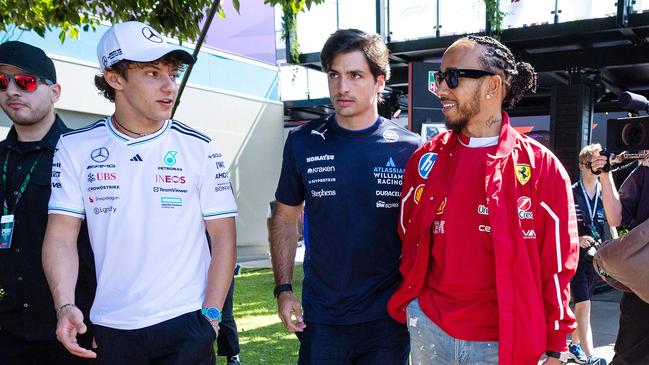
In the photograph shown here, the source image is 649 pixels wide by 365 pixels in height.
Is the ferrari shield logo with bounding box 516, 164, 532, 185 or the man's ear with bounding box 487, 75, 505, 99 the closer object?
the ferrari shield logo with bounding box 516, 164, 532, 185

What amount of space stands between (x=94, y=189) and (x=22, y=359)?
44.5 inches

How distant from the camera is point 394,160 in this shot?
2758 mm

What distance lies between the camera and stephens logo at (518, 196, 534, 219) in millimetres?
2262

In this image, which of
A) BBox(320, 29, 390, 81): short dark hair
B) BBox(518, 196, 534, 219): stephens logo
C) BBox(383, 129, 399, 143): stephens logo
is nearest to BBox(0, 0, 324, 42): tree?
BBox(320, 29, 390, 81): short dark hair

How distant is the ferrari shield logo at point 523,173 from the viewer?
2297 millimetres

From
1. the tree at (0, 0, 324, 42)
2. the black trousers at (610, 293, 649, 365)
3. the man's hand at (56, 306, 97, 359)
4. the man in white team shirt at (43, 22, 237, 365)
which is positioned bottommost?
the black trousers at (610, 293, 649, 365)

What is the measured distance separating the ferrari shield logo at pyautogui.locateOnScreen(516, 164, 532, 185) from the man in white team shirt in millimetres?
1139

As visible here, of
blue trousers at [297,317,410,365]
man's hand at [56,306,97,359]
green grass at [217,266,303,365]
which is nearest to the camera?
man's hand at [56,306,97,359]

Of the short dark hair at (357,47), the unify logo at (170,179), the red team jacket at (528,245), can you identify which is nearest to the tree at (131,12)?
the short dark hair at (357,47)

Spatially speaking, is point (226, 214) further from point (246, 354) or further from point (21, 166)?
point (246, 354)

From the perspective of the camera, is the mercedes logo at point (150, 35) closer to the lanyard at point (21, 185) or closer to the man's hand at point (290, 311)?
the lanyard at point (21, 185)

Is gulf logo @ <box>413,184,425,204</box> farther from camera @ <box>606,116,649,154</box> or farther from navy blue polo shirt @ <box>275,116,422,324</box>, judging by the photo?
camera @ <box>606,116,649,154</box>

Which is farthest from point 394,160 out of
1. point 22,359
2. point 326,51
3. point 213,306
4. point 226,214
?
point 22,359

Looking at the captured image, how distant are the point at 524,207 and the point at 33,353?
233 cm
